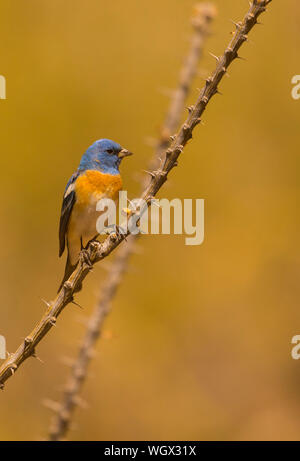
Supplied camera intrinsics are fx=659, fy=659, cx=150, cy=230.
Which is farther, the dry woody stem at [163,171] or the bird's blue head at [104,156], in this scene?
A: the bird's blue head at [104,156]

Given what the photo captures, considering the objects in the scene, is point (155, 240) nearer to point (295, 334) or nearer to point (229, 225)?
point (229, 225)

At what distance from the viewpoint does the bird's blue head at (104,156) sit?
461 cm

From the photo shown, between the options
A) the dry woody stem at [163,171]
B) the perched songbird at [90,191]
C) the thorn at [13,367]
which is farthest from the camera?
the perched songbird at [90,191]

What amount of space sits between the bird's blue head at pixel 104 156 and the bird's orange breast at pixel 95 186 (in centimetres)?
4

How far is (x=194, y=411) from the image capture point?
7293mm

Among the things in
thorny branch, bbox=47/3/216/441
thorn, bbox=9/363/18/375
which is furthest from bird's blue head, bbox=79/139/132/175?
thorn, bbox=9/363/18/375

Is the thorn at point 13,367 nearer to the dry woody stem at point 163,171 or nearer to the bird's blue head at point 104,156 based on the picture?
the dry woody stem at point 163,171

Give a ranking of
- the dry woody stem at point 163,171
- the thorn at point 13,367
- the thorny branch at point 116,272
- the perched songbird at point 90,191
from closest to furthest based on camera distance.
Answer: the dry woody stem at point 163,171
the thorn at point 13,367
the thorny branch at point 116,272
the perched songbird at point 90,191

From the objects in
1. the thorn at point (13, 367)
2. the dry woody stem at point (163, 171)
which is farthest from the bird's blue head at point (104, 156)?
the thorn at point (13, 367)

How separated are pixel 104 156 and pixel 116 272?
43.0 inches

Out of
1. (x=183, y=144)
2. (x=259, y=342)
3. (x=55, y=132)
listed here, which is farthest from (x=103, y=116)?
(x=183, y=144)

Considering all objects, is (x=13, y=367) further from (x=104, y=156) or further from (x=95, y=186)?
(x=104, y=156)

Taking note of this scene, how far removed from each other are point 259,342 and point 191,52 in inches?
190

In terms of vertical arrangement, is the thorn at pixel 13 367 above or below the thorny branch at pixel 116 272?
below
